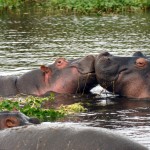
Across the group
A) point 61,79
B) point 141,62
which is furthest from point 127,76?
point 61,79

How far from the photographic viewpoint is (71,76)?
1343 cm

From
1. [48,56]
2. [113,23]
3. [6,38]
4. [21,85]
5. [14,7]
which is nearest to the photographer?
[21,85]

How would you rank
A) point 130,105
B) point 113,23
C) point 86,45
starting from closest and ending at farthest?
point 130,105
point 86,45
point 113,23

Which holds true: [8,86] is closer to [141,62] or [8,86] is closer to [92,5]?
[141,62]

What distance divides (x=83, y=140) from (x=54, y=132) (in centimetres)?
40

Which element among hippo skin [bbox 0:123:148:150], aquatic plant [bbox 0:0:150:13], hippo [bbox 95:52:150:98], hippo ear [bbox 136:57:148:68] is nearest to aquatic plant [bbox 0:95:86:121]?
hippo [bbox 95:52:150:98]

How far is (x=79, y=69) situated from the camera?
522 inches

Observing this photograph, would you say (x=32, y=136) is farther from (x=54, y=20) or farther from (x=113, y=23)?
(x=54, y=20)

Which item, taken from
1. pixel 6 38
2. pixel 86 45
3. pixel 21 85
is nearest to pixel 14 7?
pixel 6 38

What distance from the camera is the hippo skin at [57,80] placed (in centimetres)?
1322

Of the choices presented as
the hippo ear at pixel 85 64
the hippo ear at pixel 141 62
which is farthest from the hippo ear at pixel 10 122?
the hippo ear at pixel 141 62

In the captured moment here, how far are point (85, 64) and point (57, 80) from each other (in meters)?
0.82

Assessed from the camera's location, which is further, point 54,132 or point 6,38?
point 6,38

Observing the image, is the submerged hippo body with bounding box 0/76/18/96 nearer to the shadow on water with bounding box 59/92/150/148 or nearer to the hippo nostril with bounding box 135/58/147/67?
the shadow on water with bounding box 59/92/150/148
